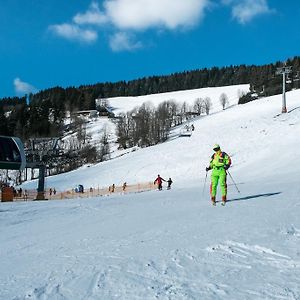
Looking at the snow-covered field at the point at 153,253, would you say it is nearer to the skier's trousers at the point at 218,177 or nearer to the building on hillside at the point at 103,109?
the skier's trousers at the point at 218,177

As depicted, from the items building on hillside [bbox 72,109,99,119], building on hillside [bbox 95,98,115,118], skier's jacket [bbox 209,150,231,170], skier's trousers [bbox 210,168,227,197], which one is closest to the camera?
skier's trousers [bbox 210,168,227,197]

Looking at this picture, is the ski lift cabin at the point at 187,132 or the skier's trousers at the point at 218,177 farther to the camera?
the ski lift cabin at the point at 187,132

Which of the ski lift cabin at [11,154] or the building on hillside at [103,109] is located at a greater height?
the building on hillside at [103,109]

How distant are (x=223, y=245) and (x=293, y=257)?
3.15ft

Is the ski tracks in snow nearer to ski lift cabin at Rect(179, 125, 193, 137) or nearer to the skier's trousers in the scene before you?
the skier's trousers

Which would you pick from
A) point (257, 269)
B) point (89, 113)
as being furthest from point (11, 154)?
point (89, 113)

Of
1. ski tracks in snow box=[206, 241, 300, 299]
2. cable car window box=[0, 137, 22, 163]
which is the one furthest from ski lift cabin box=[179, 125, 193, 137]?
ski tracks in snow box=[206, 241, 300, 299]

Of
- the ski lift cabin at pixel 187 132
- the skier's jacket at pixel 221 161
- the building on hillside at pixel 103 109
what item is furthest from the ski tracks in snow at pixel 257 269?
the building on hillside at pixel 103 109

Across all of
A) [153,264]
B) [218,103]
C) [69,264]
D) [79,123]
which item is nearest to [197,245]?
[153,264]

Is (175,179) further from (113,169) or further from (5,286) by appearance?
(5,286)

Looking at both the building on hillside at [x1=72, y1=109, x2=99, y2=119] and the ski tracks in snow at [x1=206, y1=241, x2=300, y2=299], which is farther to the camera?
the building on hillside at [x1=72, y1=109, x2=99, y2=119]

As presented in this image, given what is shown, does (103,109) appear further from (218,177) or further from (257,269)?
(257,269)

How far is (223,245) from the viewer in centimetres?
564

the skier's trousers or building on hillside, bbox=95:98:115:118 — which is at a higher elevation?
building on hillside, bbox=95:98:115:118
